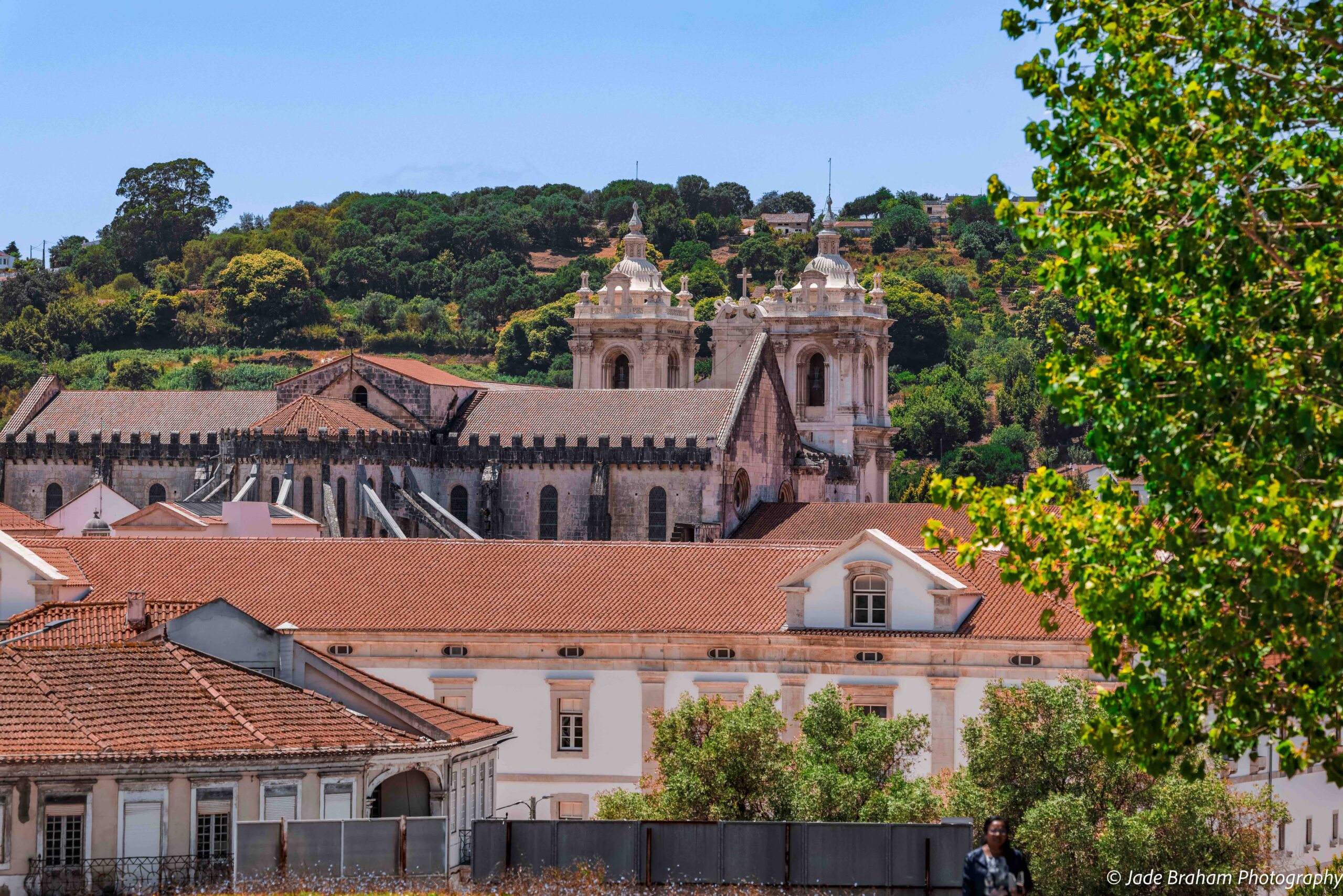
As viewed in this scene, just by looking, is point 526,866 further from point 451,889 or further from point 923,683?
point 923,683

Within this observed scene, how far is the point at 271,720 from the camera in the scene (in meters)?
38.8

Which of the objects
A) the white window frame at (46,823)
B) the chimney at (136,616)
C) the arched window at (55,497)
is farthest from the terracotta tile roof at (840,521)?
the white window frame at (46,823)

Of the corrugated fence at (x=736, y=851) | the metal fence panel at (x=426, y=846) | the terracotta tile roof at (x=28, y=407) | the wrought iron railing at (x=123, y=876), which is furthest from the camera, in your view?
the terracotta tile roof at (x=28, y=407)

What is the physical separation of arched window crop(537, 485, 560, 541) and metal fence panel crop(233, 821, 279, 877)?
57956 mm

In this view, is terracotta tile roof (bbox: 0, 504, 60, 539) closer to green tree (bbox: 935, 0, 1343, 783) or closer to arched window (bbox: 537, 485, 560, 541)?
arched window (bbox: 537, 485, 560, 541)

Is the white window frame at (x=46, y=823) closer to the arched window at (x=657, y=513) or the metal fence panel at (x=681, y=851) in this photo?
the metal fence panel at (x=681, y=851)

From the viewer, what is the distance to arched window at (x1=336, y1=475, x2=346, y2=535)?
8881 cm

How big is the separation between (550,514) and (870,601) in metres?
40.9

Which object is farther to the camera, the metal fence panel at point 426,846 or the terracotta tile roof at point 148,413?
the terracotta tile roof at point 148,413

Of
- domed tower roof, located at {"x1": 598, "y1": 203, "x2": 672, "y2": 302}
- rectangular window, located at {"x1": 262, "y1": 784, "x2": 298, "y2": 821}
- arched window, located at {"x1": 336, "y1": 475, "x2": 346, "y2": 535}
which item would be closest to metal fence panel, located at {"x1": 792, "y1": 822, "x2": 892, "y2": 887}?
rectangular window, located at {"x1": 262, "y1": 784, "x2": 298, "y2": 821}

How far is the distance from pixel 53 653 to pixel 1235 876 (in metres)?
20.4

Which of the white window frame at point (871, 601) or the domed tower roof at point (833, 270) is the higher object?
the domed tower roof at point (833, 270)

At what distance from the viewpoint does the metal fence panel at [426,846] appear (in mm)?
33219

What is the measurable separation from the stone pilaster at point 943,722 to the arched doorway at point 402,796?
1398cm
